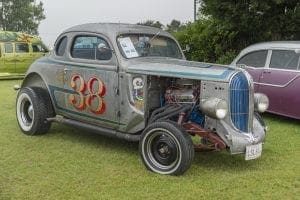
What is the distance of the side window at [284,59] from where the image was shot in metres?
10.0

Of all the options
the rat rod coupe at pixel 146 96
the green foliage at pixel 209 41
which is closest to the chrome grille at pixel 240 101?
the rat rod coupe at pixel 146 96

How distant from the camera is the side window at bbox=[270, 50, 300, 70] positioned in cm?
1003

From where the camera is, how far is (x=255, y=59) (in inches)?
427

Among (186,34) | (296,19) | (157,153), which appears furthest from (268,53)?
(186,34)

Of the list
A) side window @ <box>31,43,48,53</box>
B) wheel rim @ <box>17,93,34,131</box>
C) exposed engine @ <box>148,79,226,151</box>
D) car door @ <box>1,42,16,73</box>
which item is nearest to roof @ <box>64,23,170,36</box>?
exposed engine @ <box>148,79,226,151</box>

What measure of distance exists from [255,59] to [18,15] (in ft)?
129

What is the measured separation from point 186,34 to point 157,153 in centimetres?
1073

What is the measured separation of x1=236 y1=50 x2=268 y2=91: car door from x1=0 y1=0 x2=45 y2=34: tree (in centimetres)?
3806

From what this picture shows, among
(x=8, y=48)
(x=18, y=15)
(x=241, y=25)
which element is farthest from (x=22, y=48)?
(x=18, y=15)

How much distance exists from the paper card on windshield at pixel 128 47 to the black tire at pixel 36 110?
1.80 metres

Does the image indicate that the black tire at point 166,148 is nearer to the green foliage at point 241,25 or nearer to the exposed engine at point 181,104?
the exposed engine at point 181,104

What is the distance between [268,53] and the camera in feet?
34.7

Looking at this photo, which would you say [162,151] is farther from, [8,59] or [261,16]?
[8,59]

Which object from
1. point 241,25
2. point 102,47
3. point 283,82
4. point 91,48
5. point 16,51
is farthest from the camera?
point 16,51
